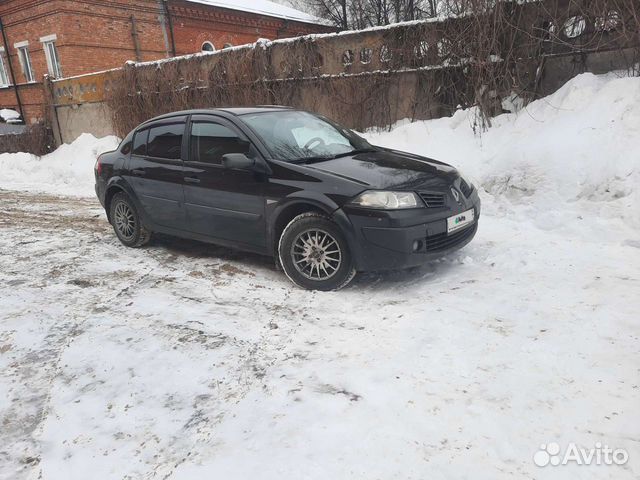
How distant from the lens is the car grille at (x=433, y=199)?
407 centimetres

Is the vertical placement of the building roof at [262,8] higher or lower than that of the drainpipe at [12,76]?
higher

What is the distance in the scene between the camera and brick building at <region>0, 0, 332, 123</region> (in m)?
18.2

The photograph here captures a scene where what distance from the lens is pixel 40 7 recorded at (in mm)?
18297

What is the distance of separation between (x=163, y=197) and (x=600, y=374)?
14.9 feet

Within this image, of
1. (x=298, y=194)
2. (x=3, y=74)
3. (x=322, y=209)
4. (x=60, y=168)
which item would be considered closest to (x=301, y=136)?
(x=298, y=194)

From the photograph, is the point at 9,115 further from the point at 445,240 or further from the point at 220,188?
the point at 445,240

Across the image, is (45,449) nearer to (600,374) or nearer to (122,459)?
(122,459)

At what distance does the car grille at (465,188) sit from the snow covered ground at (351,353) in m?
0.68

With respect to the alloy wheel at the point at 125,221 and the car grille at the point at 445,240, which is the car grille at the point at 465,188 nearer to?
the car grille at the point at 445,240

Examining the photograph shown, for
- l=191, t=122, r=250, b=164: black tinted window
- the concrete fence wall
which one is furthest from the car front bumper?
the concrete fence wall

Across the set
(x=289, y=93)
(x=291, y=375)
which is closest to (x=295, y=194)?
(x=291, y=375)

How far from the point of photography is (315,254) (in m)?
4.30

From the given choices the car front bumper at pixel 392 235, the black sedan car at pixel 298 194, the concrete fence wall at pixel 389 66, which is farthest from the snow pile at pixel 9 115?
the car front bumper at pixel 392 235

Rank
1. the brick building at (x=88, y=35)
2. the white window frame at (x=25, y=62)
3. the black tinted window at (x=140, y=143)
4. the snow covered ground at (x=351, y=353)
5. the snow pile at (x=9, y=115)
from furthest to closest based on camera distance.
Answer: the white window frame at (x=25, y=62) < the snow pile at (x=9, y=115) < the brick building at (x=88, y=35) < the black tinted window at (x=140, y=143) < the snow covered ground at (x=351, y=353)
